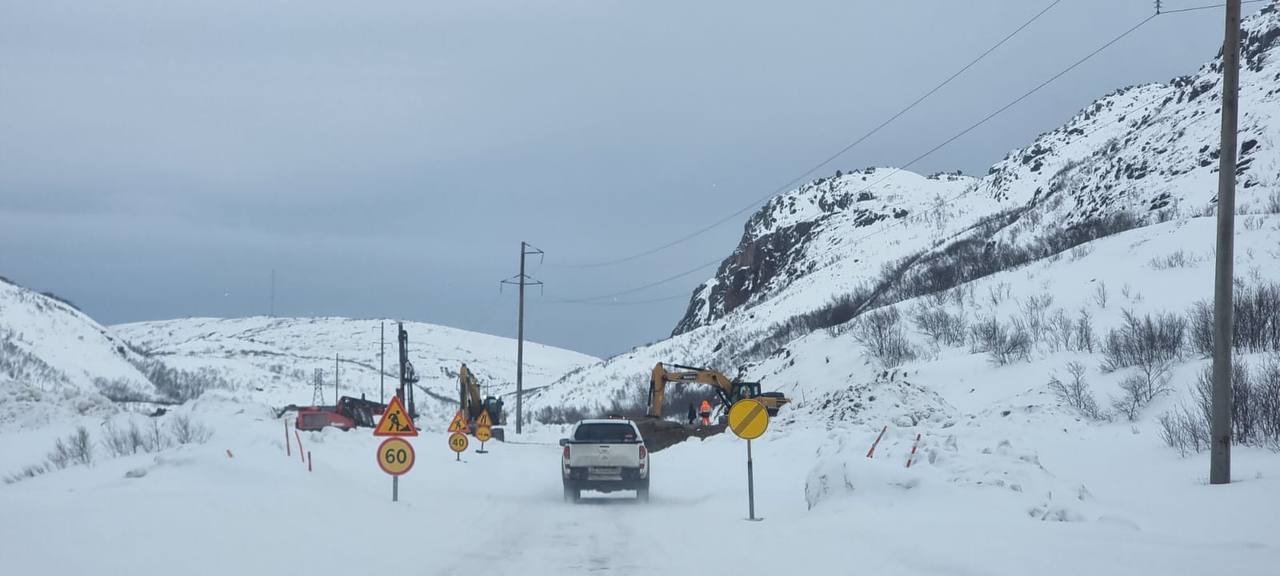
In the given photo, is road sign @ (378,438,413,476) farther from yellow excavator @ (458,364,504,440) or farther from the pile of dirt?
yellow excavator @ (458,364,504,440)

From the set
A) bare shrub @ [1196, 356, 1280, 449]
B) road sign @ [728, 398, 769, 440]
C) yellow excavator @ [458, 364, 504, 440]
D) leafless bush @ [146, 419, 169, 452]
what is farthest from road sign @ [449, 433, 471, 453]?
yellow excavator @ [458, 364, 504, 440]

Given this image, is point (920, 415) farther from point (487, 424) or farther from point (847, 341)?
point (847, 341)

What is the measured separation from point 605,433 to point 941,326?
31322 mm

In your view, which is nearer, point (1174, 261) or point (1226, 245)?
point (1226, 245)

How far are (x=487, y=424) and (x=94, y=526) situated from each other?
28.3 metres

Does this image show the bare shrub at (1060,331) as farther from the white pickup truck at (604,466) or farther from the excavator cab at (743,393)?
the white pickup truck at (604,466)

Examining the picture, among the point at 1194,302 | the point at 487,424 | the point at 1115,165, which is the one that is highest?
the point at 1115,165

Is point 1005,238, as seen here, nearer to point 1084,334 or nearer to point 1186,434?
point 1084,334

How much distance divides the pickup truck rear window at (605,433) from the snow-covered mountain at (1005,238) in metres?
18.6

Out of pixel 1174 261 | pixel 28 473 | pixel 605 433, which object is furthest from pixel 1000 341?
pixel 28 473

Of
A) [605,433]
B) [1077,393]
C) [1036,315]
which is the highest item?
[1036,315]

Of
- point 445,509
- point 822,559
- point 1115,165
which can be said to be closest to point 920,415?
point 445,509

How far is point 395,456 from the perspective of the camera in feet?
63.2

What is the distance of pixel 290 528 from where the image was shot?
1415 cm
